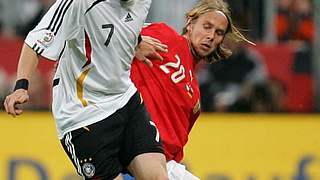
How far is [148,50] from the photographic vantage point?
6273mm

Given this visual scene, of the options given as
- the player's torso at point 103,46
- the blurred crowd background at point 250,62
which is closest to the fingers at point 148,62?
the player's torso at point 103,46

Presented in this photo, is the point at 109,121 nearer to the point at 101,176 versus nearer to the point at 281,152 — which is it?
the point at 101,176

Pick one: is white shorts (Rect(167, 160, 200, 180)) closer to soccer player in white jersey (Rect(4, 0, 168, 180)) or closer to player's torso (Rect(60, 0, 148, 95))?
soccer player in white jersey (Rect(4, 0, 168, 180))

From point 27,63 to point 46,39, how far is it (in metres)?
0.17

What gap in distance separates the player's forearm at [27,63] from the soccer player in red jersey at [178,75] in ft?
3.63

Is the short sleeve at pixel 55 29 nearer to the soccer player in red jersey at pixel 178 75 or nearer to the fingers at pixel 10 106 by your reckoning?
the fingers at pixel 10 106

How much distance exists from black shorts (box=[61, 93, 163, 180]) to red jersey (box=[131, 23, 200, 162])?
0.48 meters

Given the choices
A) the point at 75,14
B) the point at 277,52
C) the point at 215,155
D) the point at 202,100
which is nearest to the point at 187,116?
the point at 75,14

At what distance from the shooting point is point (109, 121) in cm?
595

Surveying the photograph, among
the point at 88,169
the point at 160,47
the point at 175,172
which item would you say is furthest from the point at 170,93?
the point at 88,169

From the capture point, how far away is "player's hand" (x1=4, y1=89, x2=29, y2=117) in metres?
5.34

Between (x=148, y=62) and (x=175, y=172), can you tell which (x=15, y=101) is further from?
(x=175, y=172)

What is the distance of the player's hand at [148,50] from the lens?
6250mm

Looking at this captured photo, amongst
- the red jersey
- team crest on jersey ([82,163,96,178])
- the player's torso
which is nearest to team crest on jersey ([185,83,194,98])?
the red jersey
